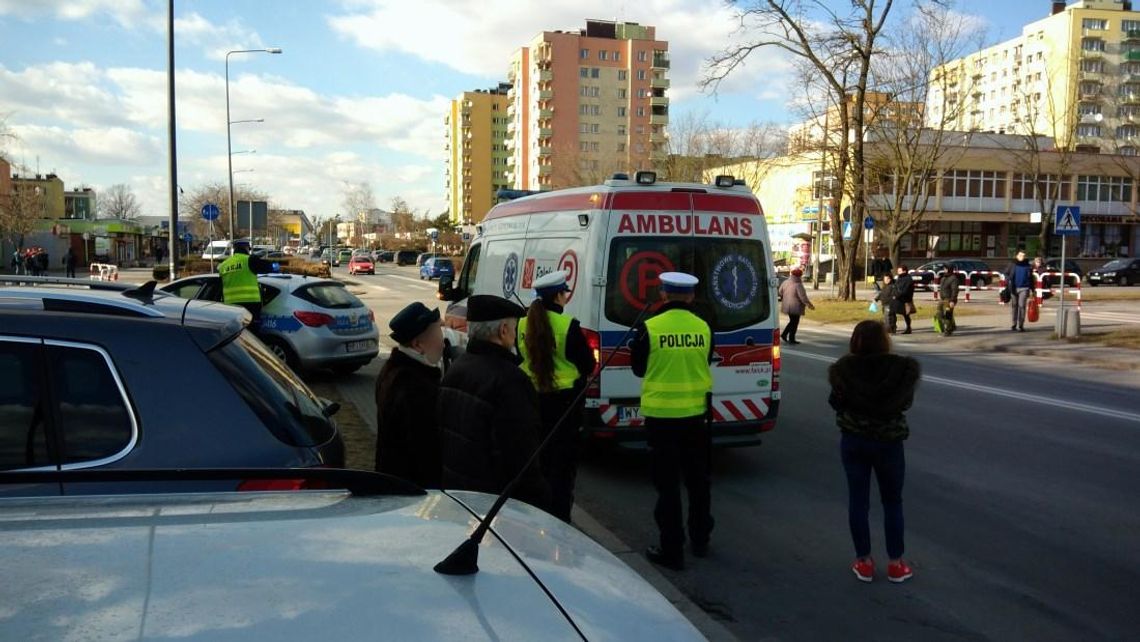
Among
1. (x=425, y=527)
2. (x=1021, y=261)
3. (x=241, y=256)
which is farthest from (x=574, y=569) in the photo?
(x=1021, y=261)

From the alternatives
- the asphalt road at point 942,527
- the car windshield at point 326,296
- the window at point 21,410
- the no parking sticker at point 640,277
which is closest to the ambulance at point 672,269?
the no parking sticker at point 640,277

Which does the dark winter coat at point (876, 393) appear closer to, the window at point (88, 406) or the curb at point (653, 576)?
the curb at point (653, 576)

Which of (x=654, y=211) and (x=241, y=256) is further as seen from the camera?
(x=241, y=256)

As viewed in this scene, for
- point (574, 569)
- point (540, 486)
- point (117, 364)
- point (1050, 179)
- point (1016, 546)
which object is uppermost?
point (1050, 179)

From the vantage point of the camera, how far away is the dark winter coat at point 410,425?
12.7 feet

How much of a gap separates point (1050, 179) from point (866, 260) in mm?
24163

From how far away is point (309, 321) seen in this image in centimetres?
1252

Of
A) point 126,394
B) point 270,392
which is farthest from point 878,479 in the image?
point 126,394

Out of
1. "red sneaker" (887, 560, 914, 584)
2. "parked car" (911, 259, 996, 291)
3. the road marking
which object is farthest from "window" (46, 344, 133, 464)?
"parked car" (911, 259, 996, 291)

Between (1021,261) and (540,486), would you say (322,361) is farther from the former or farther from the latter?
(1021,261)

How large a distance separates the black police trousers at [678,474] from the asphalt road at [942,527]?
0.70 ft

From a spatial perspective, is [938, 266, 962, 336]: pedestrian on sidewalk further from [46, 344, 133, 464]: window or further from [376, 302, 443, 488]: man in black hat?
[46, 344, 133, 464]: window

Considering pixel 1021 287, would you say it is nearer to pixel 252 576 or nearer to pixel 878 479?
pixel 878 479

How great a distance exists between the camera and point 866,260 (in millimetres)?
49688
